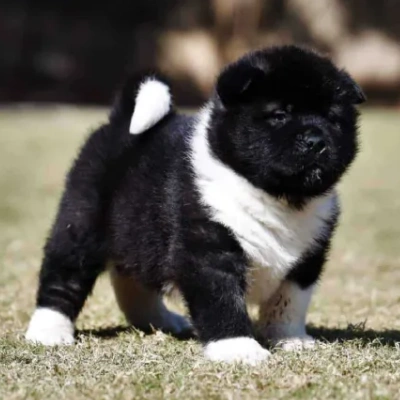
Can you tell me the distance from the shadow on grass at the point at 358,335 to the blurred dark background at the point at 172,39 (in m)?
16.6

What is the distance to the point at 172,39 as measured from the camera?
22531mm

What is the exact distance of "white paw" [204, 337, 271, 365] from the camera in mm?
3951

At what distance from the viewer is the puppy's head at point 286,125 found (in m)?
4.04

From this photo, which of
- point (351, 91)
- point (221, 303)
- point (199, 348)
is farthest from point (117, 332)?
point (351, 91)

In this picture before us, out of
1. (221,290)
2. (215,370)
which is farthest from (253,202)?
(215,370)

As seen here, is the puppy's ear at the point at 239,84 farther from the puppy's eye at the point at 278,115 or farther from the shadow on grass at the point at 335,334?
the shadow on grass at the point at 335,334

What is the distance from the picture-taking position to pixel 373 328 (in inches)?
199

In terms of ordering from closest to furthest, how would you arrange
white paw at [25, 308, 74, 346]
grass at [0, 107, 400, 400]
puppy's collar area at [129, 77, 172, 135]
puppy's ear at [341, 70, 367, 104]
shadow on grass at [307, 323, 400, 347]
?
grass at [0, 107, 400, 400] → puppy's ear at [341, 70, 367, 104] → shadow on grass at [307, 323, 400, 347] → white paw at [25, 308, 74, 346] → puppy's collar area at [129, 77, 172, 135]

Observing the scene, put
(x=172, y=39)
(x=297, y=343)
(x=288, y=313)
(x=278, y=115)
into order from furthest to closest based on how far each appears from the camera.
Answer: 1. (x=172, y=39)
2. (x=288, y=313)
3. (x=297, y=343)
4. (x=278, y=115)

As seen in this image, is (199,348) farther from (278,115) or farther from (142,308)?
(278,115)

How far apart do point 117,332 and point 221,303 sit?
1.11 meters

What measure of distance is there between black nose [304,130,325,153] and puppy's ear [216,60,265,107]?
0.32 meters

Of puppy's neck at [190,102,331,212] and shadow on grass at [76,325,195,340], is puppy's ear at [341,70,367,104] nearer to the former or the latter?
puppy's neck at [190,102,331,212]

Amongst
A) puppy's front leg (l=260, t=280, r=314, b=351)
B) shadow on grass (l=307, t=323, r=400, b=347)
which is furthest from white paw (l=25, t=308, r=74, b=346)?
shadow on grass (l=307, t=323, r=400, b=347)
